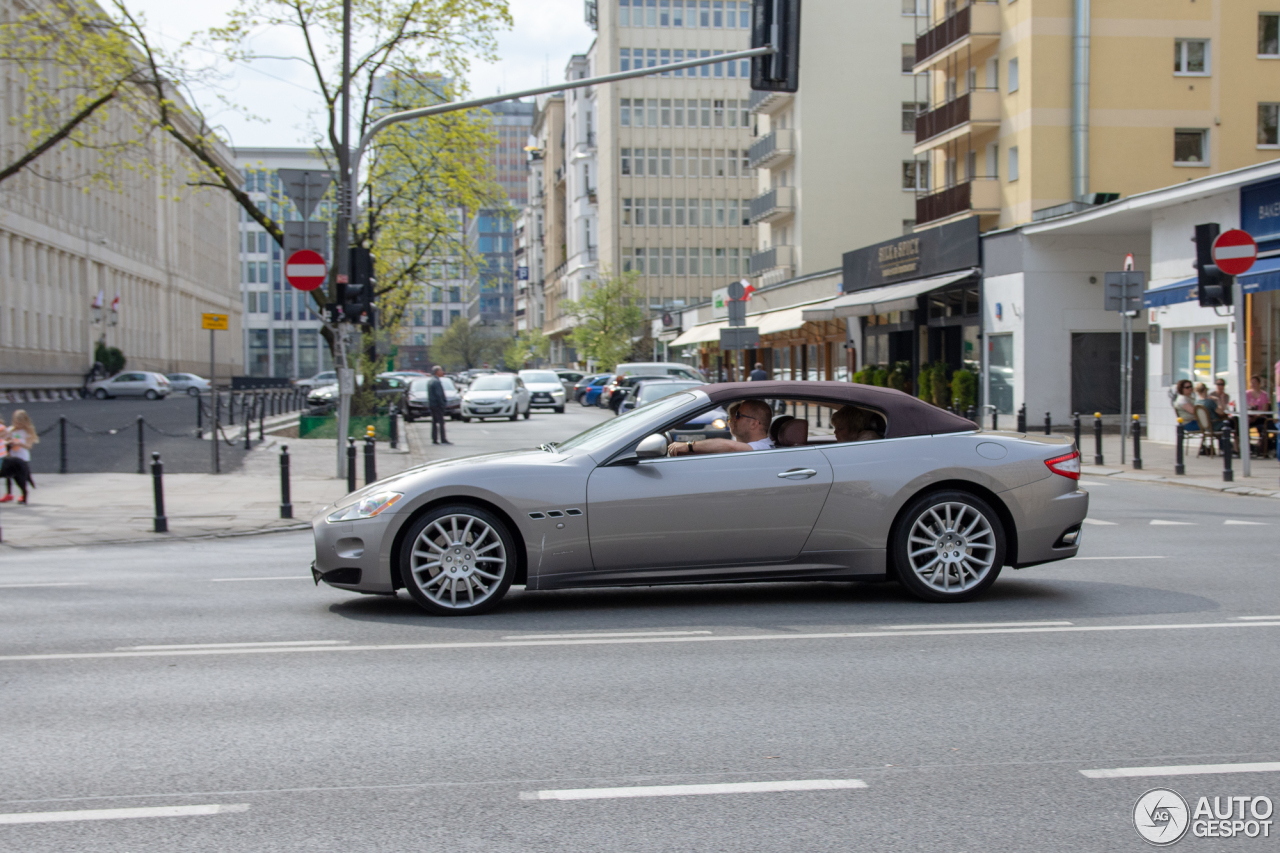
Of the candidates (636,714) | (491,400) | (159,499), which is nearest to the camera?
(636,714)

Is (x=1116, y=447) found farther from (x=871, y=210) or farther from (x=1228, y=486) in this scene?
(x=871, y=210)

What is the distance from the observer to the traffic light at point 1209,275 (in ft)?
55.8

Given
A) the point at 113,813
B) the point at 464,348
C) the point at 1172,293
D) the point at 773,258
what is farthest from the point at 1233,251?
the point at 464,348

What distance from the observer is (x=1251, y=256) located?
16.9 metres

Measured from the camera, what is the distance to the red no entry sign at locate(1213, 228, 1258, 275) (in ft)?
54.9

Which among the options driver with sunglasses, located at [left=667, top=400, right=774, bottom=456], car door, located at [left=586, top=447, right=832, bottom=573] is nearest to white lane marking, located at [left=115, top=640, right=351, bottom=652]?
car door, located at [left=586, top=447, right=832, bottom=573]

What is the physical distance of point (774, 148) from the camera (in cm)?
6266

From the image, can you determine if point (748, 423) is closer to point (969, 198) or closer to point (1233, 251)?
point (1233, 251)

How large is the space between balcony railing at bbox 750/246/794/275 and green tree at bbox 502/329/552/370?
2495 inches

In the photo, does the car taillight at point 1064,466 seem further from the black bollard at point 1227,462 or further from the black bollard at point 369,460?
the black bollard at point 1227,462

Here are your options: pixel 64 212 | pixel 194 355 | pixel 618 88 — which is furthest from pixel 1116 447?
pixel 194 355

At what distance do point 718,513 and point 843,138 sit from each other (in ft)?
188

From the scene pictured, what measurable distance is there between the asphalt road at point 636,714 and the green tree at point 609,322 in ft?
240

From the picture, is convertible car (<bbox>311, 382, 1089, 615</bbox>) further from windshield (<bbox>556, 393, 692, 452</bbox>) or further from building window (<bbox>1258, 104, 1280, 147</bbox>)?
building window (<bbox>1258, 104, 1280, 147</bbox>)
